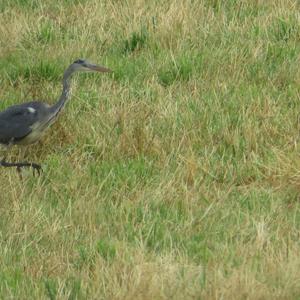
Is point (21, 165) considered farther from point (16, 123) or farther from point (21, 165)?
point (16, 123)

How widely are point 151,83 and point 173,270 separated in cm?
350

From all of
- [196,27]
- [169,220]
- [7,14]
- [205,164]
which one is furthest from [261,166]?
[7,14]

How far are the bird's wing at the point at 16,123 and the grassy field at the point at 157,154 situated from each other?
0.73ft

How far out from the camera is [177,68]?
9453mm

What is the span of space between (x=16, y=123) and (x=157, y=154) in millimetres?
1098

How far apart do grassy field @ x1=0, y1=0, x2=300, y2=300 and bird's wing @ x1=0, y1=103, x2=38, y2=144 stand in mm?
223

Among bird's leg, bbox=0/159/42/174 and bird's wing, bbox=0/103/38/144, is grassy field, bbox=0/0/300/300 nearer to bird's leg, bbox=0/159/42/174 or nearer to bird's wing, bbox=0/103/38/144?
bird's leg, bbox=0/159/42/174

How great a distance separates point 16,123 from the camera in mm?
8367

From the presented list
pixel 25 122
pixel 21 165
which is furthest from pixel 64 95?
pixel 21 165

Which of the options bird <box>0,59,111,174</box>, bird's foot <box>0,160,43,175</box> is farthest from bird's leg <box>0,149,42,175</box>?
bird <box>0,59,111,174</box>

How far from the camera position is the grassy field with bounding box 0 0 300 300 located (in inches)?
241

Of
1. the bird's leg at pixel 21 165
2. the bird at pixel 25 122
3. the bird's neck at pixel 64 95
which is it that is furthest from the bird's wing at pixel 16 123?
the bird's leg at pixel 21 165

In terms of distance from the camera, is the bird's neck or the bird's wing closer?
the bird's wing

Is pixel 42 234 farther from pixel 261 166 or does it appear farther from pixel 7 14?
pixel 7 14
